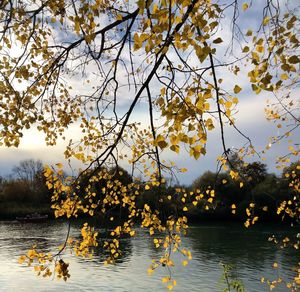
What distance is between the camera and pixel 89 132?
7.85m

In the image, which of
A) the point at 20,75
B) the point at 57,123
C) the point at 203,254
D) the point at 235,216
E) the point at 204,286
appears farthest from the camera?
the point at 235,216

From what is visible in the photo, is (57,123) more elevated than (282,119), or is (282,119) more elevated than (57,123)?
(282,119)

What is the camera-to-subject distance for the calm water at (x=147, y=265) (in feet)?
74.9

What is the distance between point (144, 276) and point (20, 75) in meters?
21.2

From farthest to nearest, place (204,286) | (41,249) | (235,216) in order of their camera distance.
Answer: (235,216) → (41,249) → (204,286)

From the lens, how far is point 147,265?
1094 inches

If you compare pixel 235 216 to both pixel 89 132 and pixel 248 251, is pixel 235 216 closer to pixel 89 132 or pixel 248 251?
pixel 248 251

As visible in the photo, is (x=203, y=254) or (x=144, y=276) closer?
(x=144, y=276)

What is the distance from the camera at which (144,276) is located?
2467cm

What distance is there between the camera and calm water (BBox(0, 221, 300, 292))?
22.8m

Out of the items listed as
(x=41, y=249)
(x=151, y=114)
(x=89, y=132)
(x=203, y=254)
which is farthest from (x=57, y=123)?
(x=41, y=249)

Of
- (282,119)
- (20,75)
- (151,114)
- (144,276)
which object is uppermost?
(282,119)

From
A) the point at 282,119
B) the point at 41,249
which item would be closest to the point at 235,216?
the point at 41,249

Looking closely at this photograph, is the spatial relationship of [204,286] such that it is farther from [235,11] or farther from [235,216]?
[235,216]
